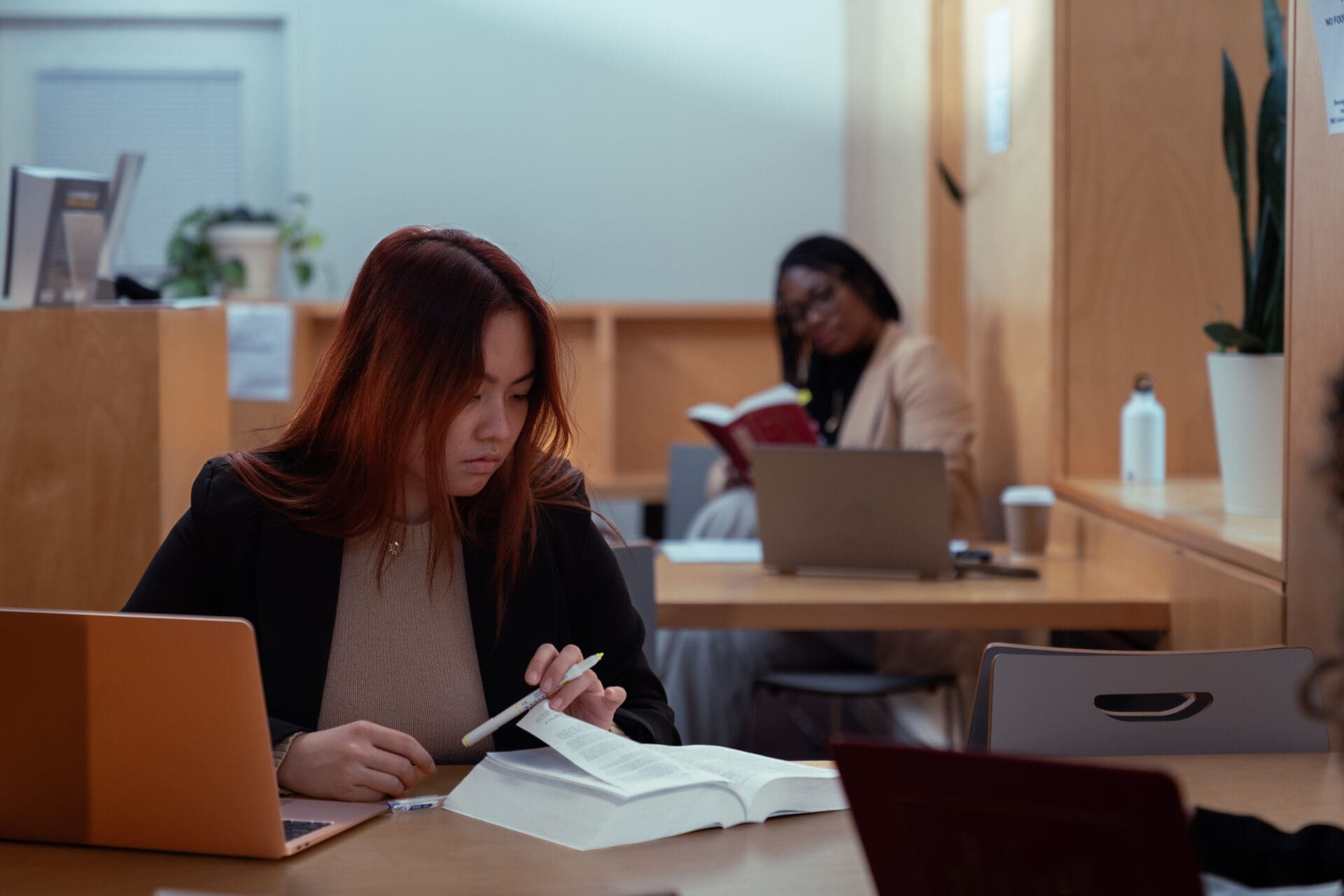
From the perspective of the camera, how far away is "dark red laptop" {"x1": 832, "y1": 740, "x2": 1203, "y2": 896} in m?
0.75

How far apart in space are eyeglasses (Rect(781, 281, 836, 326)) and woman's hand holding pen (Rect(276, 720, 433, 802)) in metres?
2.43

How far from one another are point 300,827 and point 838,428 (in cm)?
259

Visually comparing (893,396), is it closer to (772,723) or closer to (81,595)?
(772,723)

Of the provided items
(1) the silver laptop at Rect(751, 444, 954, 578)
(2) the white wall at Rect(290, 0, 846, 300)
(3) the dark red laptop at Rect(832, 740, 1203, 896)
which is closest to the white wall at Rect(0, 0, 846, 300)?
(2) the white wall at Rect(290, 0, 846, 300)

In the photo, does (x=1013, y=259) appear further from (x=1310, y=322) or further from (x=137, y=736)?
(x=137, y=736)

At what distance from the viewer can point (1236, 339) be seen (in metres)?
2.22

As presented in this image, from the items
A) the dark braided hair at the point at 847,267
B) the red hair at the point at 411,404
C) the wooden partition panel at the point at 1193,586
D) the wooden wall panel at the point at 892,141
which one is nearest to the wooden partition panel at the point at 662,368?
the wooden wall panel at the point at 892,141

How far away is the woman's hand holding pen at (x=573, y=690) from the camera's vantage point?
1.36 metres

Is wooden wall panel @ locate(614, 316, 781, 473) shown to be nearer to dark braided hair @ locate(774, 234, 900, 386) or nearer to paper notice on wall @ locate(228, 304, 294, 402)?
paper notice on wall @ locate(228, 304, 294, 402)

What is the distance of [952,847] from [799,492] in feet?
5.65

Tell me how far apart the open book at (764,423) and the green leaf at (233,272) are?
2166mm

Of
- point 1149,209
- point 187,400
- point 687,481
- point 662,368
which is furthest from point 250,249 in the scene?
point 1149,209

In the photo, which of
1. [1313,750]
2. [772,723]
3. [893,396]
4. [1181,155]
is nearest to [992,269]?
[893,396]

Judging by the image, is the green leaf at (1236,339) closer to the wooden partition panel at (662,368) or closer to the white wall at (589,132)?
the wooden partition panel at (662,368)
